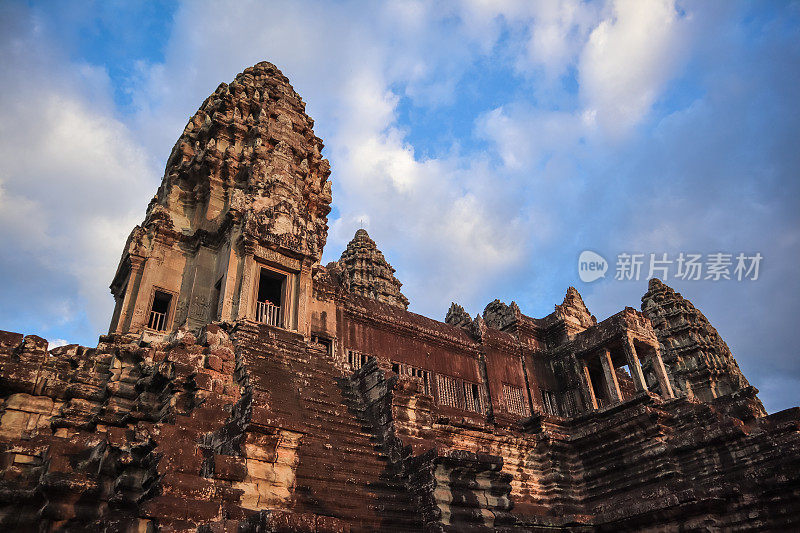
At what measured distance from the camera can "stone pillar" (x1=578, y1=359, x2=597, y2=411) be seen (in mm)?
21531

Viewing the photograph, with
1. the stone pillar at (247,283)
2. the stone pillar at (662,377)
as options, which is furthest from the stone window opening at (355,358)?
the stone pillar at (662,377)

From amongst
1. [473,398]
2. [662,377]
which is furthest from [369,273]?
[662,377]

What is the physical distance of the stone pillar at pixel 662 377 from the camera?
1969 cm

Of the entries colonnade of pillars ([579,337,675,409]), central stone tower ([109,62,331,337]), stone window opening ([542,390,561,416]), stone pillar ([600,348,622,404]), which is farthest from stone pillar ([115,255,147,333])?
stone pillar ([600,348,622,404])

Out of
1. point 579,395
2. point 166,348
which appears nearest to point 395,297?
point 579,395

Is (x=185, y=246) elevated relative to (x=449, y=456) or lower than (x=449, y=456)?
elevated

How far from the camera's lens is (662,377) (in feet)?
67.0

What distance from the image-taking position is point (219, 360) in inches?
424

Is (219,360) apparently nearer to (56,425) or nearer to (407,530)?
(56,425)

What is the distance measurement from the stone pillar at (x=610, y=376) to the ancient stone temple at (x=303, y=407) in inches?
4.1

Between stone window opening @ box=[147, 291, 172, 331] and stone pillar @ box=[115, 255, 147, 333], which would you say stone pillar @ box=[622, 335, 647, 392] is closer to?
stone window opening @ box=[147, 291, 172, 331]

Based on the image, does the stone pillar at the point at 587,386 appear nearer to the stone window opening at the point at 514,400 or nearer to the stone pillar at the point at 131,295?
the stone window opening at the point at 514,400

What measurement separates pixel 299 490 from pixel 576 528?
16.9ft

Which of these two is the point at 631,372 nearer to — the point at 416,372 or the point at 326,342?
the point at 416,372
